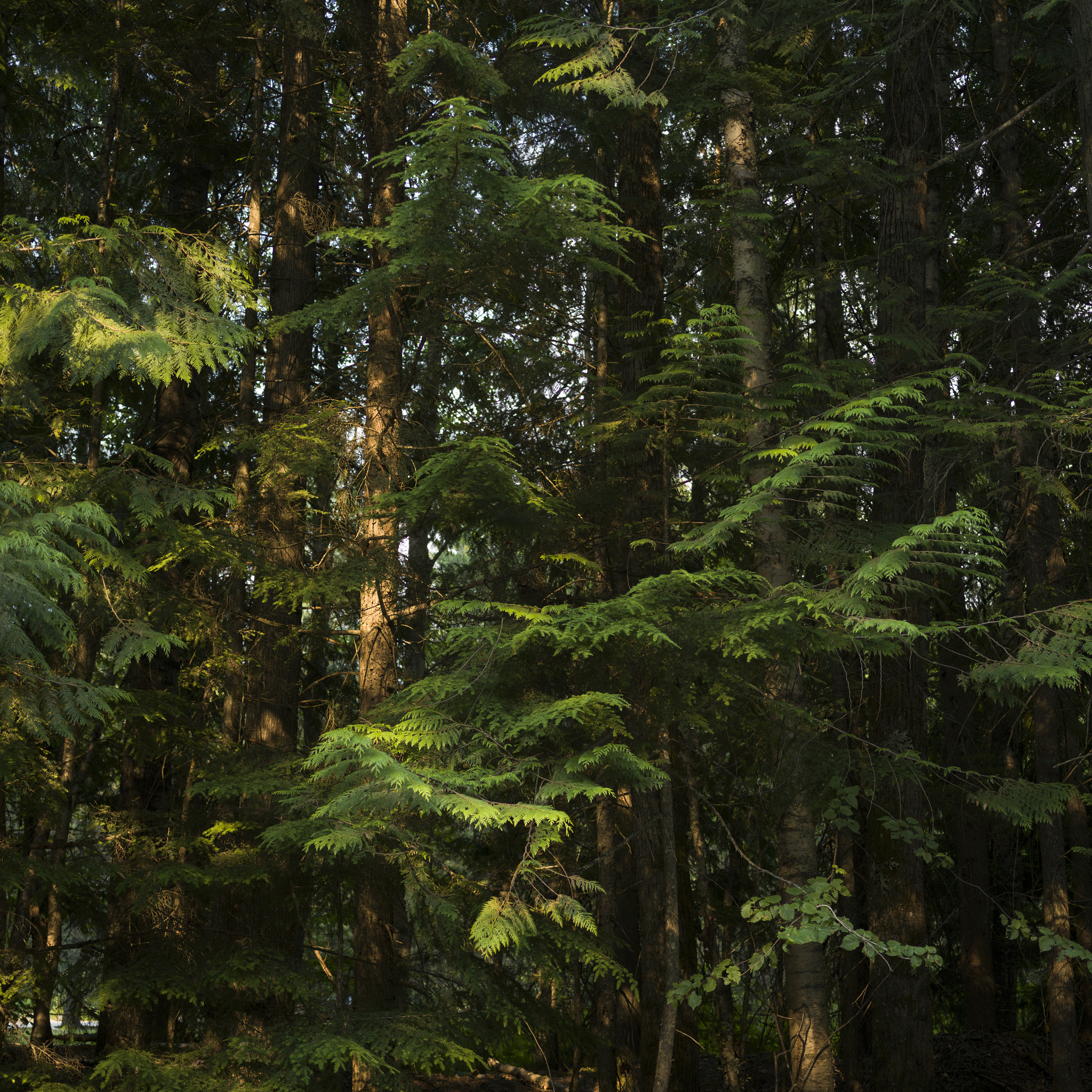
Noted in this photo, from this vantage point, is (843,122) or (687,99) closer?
(687,99)

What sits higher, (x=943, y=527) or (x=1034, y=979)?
(x=943, y=527)

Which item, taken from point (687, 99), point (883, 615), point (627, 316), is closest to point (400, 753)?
point (883, 615)

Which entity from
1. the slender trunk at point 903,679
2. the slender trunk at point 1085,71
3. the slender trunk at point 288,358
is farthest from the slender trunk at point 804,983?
the slender trunk at point 1085,71

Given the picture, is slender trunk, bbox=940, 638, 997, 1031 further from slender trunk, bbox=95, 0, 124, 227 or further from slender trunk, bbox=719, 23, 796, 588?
slender trunk, bbox=95, 0, 124, 227

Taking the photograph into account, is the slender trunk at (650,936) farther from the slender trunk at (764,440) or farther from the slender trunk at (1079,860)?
the slender trunk at (1079,860)

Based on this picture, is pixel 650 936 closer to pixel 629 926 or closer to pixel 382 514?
pixel 629 926

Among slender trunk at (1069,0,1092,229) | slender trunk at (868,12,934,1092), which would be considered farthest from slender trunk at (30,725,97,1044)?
slender trunk at (1069,0,1092,229)

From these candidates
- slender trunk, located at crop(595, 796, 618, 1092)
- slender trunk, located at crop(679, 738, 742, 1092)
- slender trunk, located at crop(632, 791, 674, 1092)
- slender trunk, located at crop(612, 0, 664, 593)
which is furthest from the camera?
slender trunk, located at crop(595, 796, 618, 1092)

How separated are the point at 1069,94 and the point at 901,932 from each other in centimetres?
864

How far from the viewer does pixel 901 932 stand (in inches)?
349

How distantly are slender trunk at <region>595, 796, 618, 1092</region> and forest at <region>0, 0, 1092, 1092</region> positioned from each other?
126 mm

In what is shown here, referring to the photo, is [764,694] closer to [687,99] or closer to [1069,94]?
[687,99]

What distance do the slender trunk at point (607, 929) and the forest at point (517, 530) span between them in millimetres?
126

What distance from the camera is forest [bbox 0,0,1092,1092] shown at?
6.24 metres
